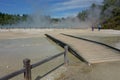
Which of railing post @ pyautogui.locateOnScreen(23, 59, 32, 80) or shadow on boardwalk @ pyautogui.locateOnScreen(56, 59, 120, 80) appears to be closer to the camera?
railing post @ pyautogui.locateOnScreen(23, 59, 32, 80)

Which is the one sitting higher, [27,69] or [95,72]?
[27,69]

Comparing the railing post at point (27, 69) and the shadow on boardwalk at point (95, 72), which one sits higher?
the railing post at point (27, 69)

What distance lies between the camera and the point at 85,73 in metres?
7.32

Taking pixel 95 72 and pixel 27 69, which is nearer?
pixel 27 69

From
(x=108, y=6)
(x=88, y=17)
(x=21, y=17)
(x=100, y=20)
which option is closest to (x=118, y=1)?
(x=108, y=6)

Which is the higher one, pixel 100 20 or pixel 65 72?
pixel 100 20

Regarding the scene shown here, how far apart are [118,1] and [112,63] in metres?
63.5

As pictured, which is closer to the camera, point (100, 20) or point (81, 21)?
point (100, 20)

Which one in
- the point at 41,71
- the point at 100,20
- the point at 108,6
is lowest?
the point at 41,71

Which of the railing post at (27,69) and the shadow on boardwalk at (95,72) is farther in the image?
the shadow on boardwalk at (95,72)

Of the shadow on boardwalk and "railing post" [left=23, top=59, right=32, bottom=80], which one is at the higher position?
"railing post" [left=23, top=59, right=32, bottom=80]

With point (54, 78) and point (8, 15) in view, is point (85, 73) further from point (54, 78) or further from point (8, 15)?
point (8, 15)

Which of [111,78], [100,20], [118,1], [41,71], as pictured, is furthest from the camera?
[100,20]

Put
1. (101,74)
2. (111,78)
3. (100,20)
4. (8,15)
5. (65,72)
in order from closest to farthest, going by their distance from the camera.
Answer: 1. (111,78)
2. (101,74)
3. (65,72)
4. (100,20)
5. (8,15)
